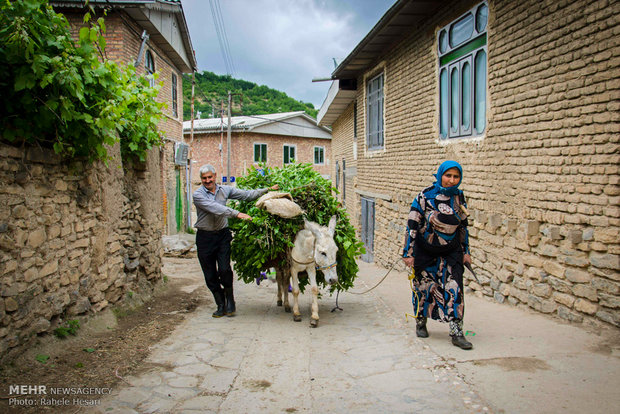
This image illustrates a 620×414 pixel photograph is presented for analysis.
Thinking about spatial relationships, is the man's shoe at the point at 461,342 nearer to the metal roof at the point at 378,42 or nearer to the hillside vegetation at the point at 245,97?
the metal roof at the point at 378,42

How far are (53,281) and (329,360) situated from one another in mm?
2750

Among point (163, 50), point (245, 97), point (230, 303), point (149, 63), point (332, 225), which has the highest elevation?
point (245, 97)

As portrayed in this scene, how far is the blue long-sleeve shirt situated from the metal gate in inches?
299

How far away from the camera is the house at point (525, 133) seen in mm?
4750

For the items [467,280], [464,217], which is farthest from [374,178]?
[464,217]

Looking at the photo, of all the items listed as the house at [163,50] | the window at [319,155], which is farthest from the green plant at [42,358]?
the window at [319,155]

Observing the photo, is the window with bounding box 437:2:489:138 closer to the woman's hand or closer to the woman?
the woman

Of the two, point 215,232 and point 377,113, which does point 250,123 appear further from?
point 215,232

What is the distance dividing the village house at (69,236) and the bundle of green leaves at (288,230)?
151cm

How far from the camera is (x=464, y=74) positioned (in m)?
7.80

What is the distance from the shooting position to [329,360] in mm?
4395

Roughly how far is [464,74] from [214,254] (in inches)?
205

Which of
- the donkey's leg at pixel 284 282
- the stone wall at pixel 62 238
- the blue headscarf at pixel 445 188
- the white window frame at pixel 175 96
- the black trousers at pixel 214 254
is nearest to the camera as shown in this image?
the stone wall at pixel 62 238

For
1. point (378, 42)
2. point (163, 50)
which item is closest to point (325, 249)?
point (378, 42)
